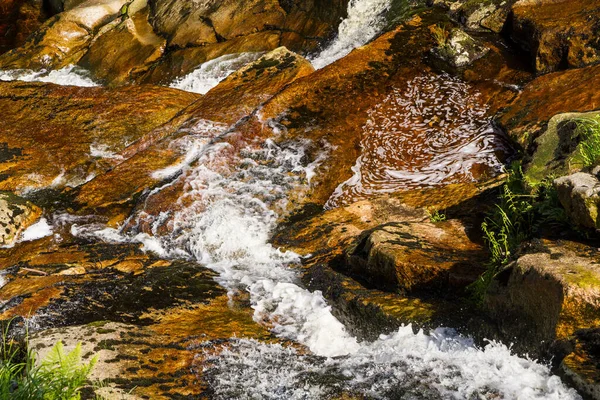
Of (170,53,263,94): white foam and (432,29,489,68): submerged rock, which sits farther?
(170,53,263,94): white foam

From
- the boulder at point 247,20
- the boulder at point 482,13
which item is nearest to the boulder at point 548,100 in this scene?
the boulder at point 482,13

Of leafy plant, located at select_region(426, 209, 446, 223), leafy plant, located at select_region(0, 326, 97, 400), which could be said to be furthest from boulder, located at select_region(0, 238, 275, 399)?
leafy plant, located at select_region(426, 209, 446, 223)

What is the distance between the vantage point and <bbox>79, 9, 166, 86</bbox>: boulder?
1523cm

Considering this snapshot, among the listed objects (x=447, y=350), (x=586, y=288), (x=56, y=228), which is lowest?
(x=56, y=228)

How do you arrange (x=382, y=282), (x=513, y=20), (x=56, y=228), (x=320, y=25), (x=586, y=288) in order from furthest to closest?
(x=320, y=25), (x=513, y=20), (x=56, y=228), (x=382, y=282), (x=586, y=288)

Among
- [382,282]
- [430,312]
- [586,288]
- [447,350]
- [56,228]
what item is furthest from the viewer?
[56,228]

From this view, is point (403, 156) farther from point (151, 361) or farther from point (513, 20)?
point (151, 361)

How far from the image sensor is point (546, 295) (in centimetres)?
359

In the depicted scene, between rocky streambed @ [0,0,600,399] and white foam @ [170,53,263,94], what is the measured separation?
2.8 inches

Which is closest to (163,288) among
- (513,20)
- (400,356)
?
(400,356)

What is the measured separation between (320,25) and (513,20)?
4.75 metres

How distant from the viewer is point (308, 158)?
7.98m

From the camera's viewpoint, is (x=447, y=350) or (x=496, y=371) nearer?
(x=496, y=371)

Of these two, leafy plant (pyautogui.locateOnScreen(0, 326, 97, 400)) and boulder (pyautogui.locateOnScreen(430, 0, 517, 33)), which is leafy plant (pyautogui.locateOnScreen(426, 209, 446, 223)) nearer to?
leafy plant (pyautogui.locateOnScreen(0, 326, 97, 400))
